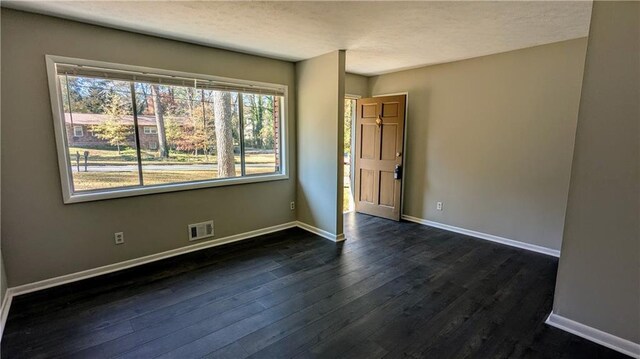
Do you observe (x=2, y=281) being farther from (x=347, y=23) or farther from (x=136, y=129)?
(x=347, y=23)

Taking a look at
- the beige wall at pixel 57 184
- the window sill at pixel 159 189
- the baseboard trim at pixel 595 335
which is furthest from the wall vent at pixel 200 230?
the baseboard trim at pixel 595 335

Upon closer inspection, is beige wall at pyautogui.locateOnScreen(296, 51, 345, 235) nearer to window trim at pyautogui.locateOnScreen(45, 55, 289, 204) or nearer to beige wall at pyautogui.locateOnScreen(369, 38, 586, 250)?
Result: window trim at pyautogui.locateOnScreen(45, 55, 289, 204)

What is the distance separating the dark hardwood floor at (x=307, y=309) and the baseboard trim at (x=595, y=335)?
0.19 ft

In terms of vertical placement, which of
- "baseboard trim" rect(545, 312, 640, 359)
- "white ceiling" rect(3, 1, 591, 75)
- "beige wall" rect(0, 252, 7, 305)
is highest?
"white ceiling" rect(3, 1, 591, 75)

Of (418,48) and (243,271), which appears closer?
(243,271)

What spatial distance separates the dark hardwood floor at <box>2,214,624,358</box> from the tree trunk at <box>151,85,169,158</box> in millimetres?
1209

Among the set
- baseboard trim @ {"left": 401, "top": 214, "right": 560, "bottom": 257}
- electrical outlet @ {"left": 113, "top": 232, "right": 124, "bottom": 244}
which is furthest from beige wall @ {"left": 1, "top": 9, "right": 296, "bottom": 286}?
baseboard trim @ {"left": 401, "top": 214, "right": 560, "bottom": 257}

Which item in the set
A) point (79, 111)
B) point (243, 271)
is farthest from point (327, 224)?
point (79, 111)

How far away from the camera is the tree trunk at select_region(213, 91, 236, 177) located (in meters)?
3.66

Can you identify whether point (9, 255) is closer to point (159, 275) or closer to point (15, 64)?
point (159, 275)

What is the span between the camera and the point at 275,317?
228cm

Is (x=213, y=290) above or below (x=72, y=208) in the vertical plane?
below

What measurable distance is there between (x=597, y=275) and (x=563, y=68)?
2.30 meters

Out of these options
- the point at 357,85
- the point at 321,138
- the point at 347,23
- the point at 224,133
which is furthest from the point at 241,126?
the point at 357,85
